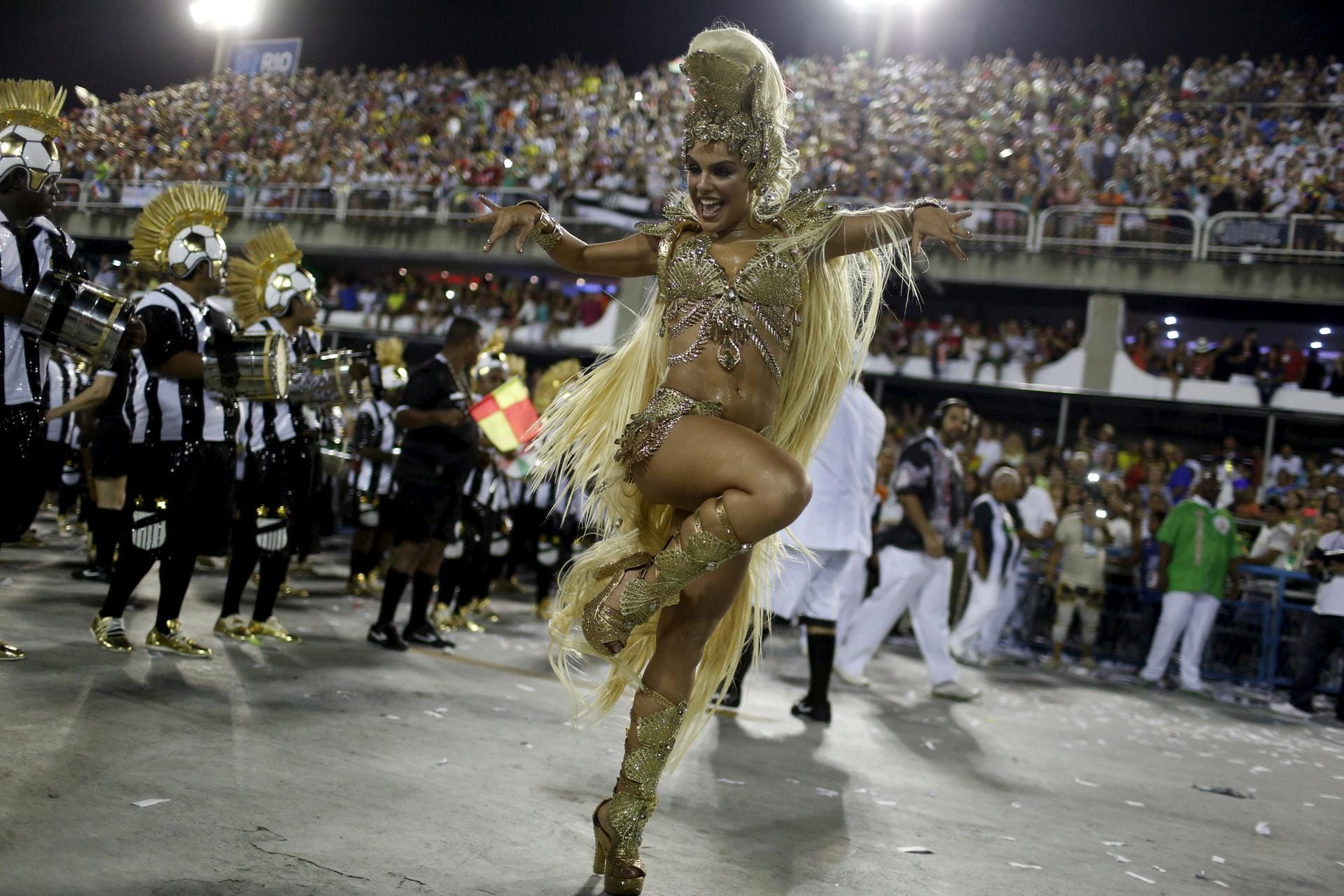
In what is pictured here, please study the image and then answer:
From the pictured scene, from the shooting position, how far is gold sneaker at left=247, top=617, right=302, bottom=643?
19.8ft

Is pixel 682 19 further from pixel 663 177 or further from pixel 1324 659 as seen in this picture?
pixel 1324 659

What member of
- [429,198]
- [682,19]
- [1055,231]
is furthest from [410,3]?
[1055,231]

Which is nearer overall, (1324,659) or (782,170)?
(782,170)

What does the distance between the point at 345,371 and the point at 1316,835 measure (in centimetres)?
483

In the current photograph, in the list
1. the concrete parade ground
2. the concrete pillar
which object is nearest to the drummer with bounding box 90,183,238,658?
the concrete parade ground

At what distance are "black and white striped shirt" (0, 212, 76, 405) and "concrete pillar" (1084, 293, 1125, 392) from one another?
1575cm

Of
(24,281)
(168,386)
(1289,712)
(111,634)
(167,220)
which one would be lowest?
(1289,712)

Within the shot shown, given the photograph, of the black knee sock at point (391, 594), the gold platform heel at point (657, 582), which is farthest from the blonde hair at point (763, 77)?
the black knee sock at point (391, 594)

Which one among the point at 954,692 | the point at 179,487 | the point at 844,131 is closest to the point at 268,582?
the point at 179,487

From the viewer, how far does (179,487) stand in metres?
5.06

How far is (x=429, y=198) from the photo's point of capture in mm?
22516

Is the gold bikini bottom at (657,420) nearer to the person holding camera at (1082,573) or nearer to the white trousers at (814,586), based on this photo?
the white trousers at (814,586)

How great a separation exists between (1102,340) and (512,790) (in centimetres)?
1592

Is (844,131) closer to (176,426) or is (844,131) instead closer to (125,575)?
(176,426)
